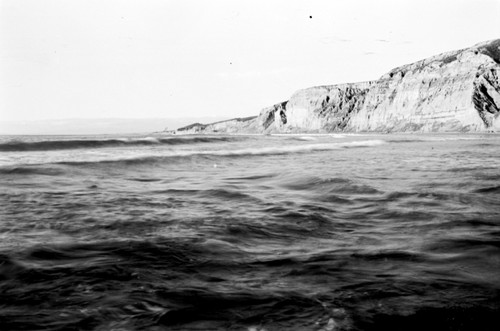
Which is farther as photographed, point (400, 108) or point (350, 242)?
point (400, 108)

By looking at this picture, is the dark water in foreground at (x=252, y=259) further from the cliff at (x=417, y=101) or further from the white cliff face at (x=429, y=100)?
the white cliff face at (x=429, y=100)

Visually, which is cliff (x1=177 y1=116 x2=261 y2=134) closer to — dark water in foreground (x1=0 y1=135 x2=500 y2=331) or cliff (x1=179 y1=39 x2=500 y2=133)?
cliff (x1=179 y1=39 x2=500 y2=133)

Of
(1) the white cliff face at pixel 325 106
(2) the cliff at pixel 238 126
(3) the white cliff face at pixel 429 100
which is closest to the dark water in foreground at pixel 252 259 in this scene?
(3) the white cliff face at pixel 429 100

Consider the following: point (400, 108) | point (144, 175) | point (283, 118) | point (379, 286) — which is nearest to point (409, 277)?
point (379, 286)

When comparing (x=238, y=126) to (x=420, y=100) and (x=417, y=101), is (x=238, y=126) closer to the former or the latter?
(x=417, y=101)

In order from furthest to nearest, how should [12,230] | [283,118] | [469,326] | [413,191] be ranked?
[283,118] < [413,191] < [12,230] < [469,326]

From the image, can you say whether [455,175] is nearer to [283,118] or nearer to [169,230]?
[169,230]

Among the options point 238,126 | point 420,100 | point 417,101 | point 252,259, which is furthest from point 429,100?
point 238,126
